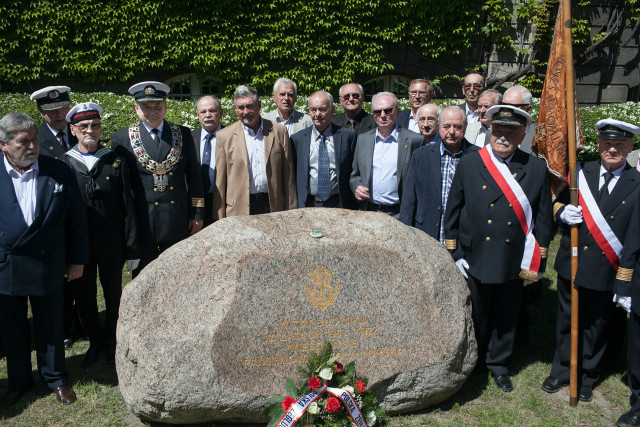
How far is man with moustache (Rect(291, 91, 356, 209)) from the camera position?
17.4 ft

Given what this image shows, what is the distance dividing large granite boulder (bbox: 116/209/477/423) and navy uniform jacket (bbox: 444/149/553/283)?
344mm

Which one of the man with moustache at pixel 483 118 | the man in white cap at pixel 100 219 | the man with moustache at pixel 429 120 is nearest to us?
the man in white cap at pixel 100 219

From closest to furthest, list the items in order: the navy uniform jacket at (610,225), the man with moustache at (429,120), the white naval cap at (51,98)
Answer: the navy uniform jacket at (610,225)
the white naval cap at (51,98)
the man with moustache at (429,120)

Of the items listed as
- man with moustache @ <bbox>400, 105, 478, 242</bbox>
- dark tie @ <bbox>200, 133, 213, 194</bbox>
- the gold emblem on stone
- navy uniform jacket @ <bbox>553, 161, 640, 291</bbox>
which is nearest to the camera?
the gold emblem on stone

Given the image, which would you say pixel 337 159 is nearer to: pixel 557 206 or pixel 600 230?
pixel 557 206

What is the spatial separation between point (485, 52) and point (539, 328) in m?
8.99

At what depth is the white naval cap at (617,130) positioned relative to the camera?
384cm

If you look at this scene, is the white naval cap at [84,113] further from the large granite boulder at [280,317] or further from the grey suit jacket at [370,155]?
the grey suit jacket at [370,155]

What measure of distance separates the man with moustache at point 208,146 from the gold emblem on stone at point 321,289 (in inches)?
77.1

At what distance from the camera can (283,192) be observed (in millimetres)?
5312

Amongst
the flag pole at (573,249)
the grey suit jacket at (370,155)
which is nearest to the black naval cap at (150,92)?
the grey suit jacket at (370,155)

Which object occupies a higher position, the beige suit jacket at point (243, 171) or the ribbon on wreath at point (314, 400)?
the beige suit jacket at point (243, 171)

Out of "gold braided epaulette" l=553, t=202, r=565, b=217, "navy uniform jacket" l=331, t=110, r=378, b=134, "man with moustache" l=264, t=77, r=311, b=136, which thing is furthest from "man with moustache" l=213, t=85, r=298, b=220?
"gold braided epaulette" l=553, t=202, r=565, b=217

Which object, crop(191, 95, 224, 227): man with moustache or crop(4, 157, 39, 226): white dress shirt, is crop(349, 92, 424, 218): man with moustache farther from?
crop(4, 157, 39, 226): white dress shirt
